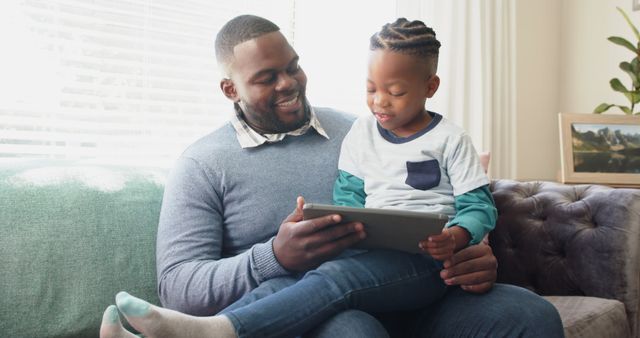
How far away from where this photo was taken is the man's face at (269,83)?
1562 millimetres

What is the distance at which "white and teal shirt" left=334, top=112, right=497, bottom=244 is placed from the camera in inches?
50.9

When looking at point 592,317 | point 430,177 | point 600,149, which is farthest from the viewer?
point 600,149

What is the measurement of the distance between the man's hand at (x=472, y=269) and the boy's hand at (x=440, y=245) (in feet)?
0.21

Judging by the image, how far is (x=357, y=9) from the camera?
285cm

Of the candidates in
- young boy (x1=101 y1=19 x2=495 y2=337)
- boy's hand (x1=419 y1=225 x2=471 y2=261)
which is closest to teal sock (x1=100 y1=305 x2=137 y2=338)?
young boy (x1=101 y1=19 x2=495 y2=337)

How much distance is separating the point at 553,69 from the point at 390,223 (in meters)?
2.90

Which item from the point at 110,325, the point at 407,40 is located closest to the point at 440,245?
the point at 407,40

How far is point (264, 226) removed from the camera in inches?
57.3

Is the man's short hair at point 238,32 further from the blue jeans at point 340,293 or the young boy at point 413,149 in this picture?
the blue jeans at point 340,293

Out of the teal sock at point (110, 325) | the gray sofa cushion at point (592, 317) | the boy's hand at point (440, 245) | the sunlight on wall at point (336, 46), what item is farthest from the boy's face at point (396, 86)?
the sunlight on wall at point (336, 46)

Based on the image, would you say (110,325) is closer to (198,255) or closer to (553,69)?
(198,255)

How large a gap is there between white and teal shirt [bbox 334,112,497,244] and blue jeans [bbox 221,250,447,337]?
129mm

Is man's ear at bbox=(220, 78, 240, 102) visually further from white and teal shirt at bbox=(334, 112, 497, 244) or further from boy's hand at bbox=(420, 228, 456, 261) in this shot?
boy's hand at bbox=(420, 228, 456, 261)

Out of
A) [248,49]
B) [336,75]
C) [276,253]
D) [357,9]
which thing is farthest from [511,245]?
[357,9]
